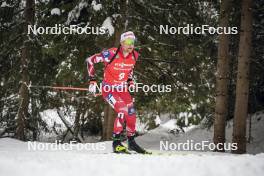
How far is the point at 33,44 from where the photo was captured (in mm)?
12594

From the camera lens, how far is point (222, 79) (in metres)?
10.4

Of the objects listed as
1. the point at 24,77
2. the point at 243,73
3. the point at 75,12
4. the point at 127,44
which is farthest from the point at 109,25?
the point at 243,73

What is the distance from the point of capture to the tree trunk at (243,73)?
1002cm

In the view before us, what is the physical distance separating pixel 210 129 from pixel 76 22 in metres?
7.73

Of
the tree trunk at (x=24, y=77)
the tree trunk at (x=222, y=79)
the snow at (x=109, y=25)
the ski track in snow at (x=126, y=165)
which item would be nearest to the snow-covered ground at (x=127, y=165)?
the ski track in snow at (x=126, y=165)

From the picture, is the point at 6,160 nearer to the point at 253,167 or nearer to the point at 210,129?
the point at 253,167

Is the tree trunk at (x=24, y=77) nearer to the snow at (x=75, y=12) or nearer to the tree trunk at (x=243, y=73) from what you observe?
the snow at (x=75, y=12)

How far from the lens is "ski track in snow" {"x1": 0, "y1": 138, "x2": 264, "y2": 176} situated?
551 centimetres

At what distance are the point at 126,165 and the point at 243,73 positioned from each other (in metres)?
5.53

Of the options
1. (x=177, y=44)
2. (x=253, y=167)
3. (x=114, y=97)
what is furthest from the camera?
(x=177, y=44)

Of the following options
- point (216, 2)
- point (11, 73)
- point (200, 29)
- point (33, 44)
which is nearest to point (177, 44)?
point (200, 29)

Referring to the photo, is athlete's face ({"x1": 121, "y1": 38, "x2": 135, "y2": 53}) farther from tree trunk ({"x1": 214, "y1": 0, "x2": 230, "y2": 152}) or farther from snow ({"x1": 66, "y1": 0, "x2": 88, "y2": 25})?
snow ({"x1": 66, "y1": 0, "x2": 88, "y2": 25})

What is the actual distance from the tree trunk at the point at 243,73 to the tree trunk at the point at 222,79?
1.40 feet

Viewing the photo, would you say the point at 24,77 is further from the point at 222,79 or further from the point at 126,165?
the point at 126,165
